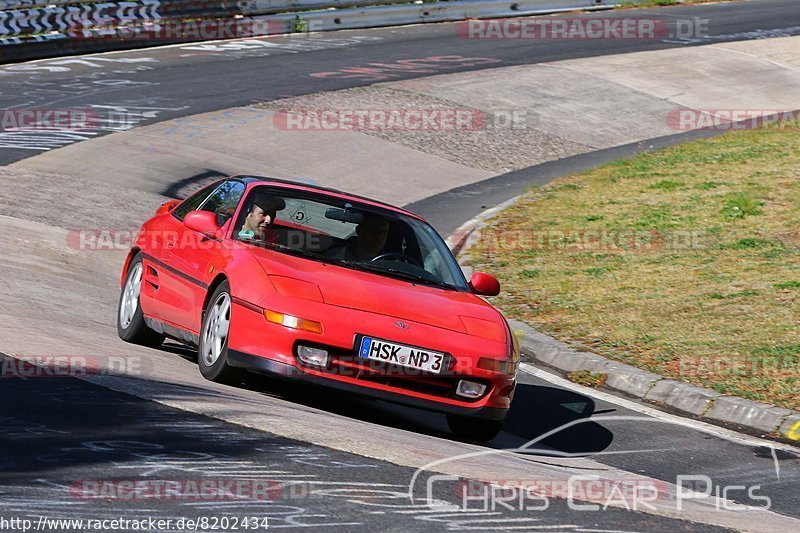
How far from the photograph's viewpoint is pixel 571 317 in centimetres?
1204

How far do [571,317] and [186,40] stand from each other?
1817 centimetres

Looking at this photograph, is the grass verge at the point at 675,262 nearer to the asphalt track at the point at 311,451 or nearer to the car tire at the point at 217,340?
the asphalt track at the point at 311,451

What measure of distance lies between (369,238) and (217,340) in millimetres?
1514

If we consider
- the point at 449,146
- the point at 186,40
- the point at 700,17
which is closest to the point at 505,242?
the point at 449,146

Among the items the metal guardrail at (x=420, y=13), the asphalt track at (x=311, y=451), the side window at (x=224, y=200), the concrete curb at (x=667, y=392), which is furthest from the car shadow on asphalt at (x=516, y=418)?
the metal guardrail at (x=420, y=13)

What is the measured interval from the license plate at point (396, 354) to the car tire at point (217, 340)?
858 mm

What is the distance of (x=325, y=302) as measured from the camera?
8.02m

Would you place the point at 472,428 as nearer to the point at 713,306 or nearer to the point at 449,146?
the point at 713,306

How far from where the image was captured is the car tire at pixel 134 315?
986cm

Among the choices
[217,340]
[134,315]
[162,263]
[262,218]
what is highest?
[262,218]

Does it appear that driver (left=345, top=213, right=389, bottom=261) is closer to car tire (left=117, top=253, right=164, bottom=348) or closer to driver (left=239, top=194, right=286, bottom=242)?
driver (left=239, top=194, right=286, bottom=242)

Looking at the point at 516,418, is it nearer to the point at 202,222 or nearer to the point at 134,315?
the point at 202,222

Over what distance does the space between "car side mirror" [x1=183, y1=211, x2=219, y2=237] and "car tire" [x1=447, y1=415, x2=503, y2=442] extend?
2.17 metres

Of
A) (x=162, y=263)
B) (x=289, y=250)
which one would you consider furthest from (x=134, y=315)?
(x=289, y=250)
